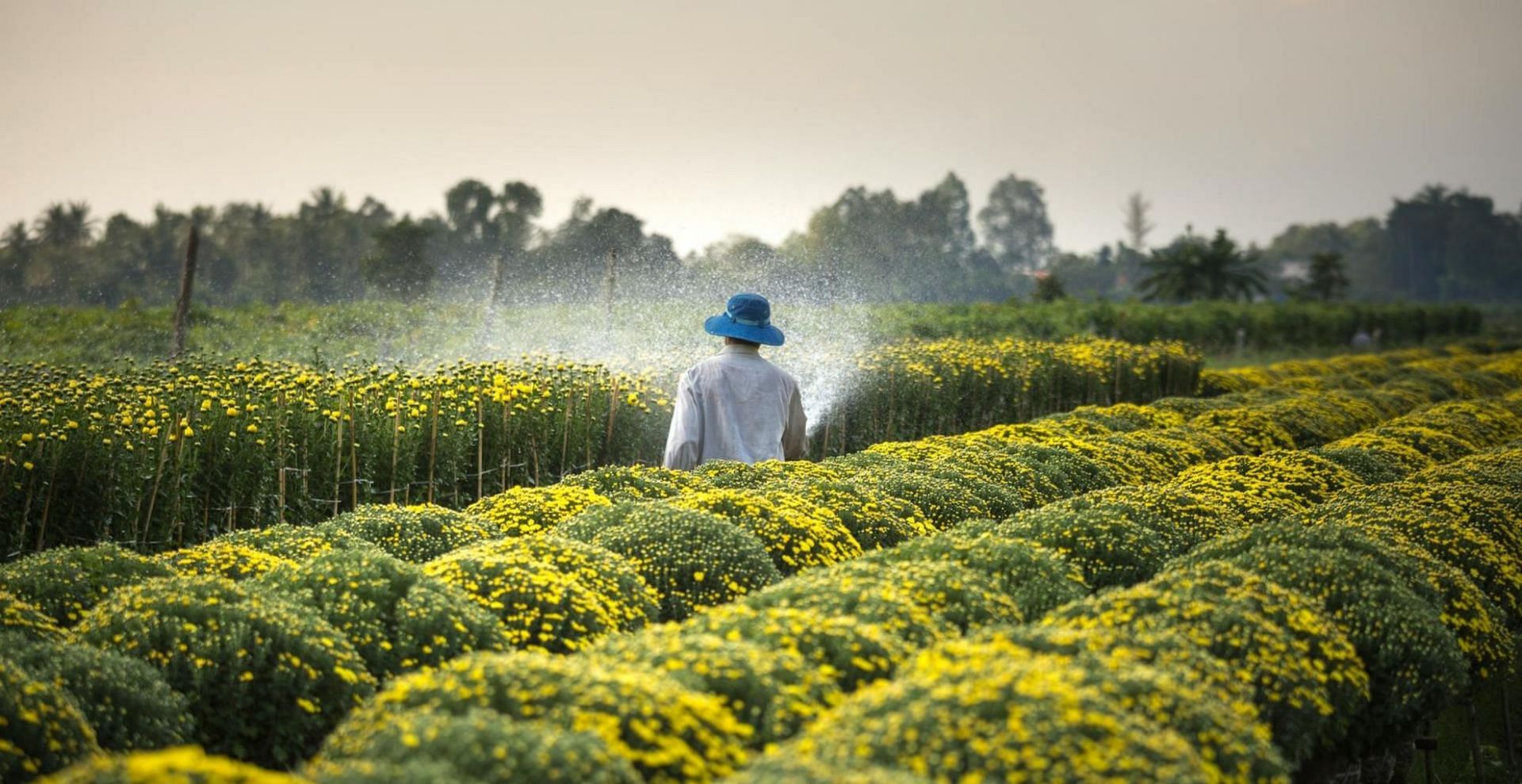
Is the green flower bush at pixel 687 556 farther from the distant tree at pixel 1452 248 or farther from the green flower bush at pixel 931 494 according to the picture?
the distant tree at pixel 1452 248

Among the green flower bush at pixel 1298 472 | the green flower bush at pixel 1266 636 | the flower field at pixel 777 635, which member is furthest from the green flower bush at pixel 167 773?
the green flower bush at pixel 1298 472

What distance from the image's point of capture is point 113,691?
170 inches

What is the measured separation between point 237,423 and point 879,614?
17.6 ft

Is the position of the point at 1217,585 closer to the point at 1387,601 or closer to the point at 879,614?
the point at 1387,601

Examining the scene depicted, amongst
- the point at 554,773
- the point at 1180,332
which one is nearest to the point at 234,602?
the point at 554,773

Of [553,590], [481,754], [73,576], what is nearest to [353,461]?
[73,576]

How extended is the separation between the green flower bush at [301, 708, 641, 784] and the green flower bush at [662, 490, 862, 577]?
288 centimetres

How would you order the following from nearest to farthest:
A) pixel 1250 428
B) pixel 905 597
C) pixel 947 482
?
pixel 905 597 → pixel 947 482 → pixel 1250 428

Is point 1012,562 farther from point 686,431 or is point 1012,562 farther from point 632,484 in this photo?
point 686,431

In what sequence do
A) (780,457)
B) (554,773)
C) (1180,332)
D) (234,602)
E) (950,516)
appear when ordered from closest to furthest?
(554,773) < (234,602) < (950,516) < (780,457) < (1180,332)

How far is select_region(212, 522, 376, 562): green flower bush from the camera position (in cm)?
607

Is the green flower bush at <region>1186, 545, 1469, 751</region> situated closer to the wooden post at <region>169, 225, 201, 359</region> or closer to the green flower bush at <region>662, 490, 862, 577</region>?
the green flower bush at <region>662, 490, 862, 577</region>

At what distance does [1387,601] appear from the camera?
5.80m

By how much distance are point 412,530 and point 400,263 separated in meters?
23.3
